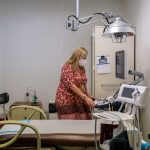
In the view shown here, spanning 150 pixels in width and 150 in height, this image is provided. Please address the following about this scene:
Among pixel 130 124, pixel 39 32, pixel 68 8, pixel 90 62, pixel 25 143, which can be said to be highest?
pixel 68 8

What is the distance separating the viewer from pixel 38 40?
15.6 ft

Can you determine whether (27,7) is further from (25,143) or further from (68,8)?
(25,143)

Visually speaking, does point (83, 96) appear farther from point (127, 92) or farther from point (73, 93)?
point (127, 92)

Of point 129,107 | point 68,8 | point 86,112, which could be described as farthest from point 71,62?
point 68,8

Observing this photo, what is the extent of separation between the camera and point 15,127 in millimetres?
2488

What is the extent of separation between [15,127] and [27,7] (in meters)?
2.79

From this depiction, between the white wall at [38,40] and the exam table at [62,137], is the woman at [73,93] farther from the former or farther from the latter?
the white wall at [38,40]

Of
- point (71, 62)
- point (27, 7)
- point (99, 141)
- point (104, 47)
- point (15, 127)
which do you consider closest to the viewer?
point (99, 141)

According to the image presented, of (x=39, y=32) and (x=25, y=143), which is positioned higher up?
(x=39, y=32)

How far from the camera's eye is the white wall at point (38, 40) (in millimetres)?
4719

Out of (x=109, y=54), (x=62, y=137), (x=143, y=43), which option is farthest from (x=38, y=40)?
(x=62, y=137)

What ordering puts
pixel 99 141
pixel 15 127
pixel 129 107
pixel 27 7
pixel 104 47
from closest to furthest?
pixel 99 141 → pixel 15 127 → pixel 129 107 → pixel 104 47 → pixel 27 7

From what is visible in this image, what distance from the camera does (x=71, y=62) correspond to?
10.9ft

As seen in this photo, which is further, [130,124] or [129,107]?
[129,107]
